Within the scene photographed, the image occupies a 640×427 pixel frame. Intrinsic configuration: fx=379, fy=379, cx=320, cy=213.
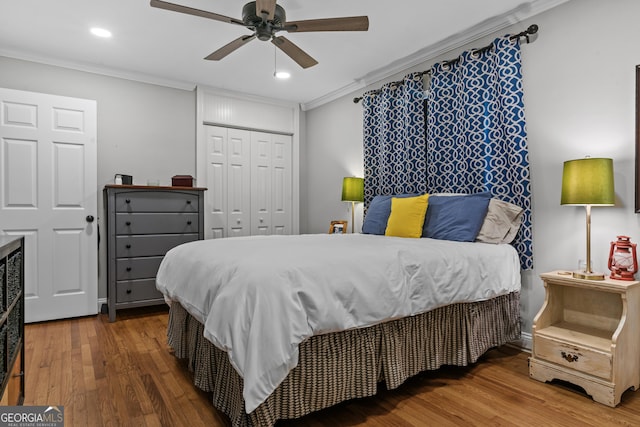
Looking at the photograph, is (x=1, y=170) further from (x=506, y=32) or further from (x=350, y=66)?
(x=506, y=32)

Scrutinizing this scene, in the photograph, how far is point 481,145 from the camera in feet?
10.0

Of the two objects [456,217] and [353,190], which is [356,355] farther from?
[353,190]

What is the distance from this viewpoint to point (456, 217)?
9.23 ft

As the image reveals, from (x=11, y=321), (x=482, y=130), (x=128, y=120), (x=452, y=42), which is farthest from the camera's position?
(x=128, y=120)

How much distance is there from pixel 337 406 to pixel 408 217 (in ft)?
5.12

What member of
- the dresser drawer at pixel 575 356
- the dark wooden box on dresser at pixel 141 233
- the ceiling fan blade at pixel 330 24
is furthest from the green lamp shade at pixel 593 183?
the dark wooden box on dresser at pixel 141 233

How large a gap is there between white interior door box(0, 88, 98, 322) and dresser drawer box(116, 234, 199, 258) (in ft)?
1.24

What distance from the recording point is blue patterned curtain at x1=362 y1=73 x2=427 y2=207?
362 cm

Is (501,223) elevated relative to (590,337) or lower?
elevated

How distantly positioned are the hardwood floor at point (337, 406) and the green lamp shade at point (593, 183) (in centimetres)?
111

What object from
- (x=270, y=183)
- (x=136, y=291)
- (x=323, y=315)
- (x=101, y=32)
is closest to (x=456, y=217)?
(x=323, y=315)

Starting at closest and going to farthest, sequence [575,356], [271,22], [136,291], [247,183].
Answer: [575,356] → [271,22] → [136,291] → [247,183]

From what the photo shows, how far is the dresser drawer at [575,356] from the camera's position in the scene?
2.05 meters

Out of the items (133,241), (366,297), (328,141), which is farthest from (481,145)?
(133,241)
